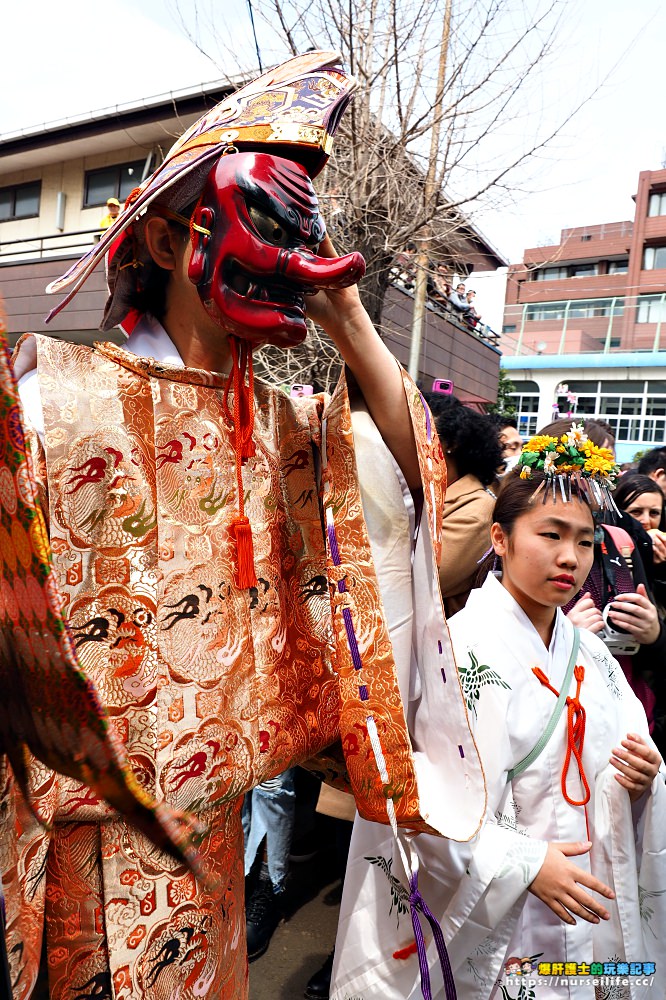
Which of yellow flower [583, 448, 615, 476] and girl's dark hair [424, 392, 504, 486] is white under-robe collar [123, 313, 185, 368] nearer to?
yellow flower [583, 448, 615, 476]

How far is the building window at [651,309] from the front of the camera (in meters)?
31.0

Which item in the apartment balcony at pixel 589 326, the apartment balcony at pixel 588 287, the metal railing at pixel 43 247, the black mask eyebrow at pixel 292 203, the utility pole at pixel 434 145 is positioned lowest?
the black mask eyebrow at pixel 292 203

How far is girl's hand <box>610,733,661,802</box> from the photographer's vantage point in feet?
5.63

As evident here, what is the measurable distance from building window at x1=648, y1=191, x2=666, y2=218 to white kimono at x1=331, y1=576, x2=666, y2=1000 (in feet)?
119

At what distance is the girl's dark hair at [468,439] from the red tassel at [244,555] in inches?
74.0

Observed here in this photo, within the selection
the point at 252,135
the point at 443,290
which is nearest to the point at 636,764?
the point at 252,135

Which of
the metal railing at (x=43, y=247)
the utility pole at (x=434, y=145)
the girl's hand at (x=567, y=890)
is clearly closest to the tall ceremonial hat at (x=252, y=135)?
the girl's hand at (x=567, y=890)

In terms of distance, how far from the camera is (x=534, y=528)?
1.91 meters

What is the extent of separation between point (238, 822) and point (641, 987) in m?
1.24

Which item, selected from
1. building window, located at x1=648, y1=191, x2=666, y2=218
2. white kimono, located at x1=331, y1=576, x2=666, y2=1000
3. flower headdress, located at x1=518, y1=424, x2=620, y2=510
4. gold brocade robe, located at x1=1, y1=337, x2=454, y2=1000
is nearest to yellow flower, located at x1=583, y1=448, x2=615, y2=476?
flower headdress, located at x1=518, y1=424, x2=620, y2=510

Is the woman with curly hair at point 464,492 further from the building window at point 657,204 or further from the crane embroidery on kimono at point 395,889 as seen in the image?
the building window at point 657,204

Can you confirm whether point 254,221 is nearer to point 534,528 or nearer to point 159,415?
point 159,415

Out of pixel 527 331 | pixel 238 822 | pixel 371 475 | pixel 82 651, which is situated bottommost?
pixel 238 822

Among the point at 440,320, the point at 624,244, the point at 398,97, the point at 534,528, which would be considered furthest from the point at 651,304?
the point at 534,528
